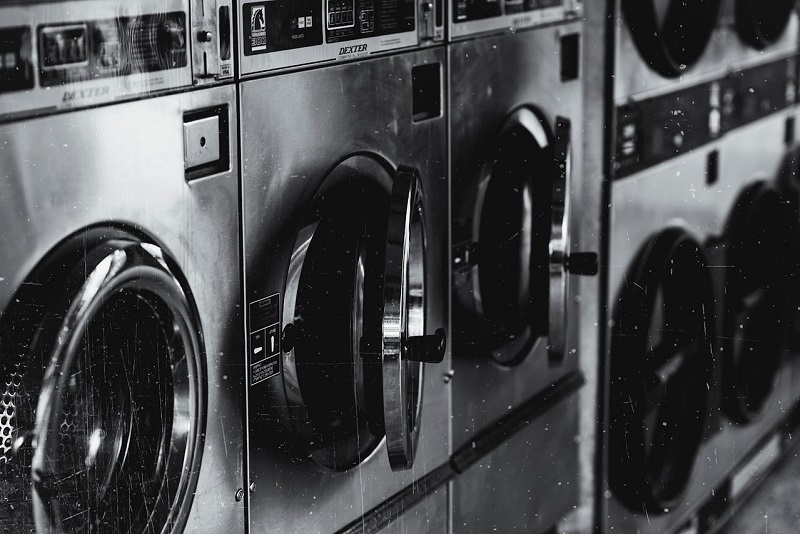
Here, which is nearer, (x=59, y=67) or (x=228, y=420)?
(x=59, y=67)

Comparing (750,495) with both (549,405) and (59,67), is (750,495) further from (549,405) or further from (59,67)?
(59,67)

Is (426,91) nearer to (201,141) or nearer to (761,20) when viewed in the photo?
(201,141)

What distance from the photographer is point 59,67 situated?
109 centimetres

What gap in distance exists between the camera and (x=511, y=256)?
1861 mm

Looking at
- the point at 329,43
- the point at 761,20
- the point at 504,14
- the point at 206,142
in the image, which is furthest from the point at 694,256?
the point at 206,142

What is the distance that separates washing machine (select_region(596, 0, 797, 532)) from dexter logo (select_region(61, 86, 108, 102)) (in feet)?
3.56

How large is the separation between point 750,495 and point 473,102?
39.5 inches

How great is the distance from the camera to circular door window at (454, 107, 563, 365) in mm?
1799

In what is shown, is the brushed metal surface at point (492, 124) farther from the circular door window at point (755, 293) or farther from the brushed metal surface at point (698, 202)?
the circular door window at point (755, 293)

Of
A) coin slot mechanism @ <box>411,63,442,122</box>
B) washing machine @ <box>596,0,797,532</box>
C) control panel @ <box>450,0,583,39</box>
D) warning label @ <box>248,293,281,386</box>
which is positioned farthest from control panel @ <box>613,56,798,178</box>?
warning label @ <box>248,293,281,386</box>

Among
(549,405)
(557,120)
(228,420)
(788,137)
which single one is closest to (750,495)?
(549,405)

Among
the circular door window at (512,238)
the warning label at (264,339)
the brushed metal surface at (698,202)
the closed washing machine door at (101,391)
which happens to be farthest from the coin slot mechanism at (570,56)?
the closed washing machine door at (101,391)

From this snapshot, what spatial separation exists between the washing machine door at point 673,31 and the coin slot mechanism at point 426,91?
1.45 ft

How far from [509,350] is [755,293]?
0.49 metres
